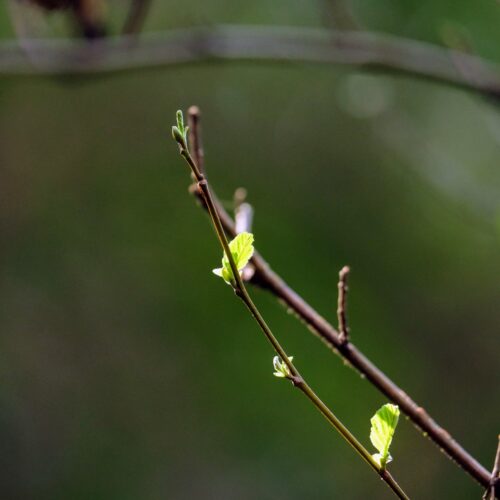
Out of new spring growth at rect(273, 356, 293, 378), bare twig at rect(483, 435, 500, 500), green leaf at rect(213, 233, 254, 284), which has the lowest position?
bare twig at rect(483, 435, 500, 500)

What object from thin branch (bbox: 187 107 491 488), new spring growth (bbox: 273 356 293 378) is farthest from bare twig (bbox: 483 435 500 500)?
new spring growth (bbox: 273 356 293 378)

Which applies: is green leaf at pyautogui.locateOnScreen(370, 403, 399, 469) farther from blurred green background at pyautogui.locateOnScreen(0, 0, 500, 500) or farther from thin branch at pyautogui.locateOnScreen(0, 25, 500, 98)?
blurred green background at pyautogui.locateOnScreen(0, 0, 500, 500)

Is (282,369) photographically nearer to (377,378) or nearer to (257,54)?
(377,378)

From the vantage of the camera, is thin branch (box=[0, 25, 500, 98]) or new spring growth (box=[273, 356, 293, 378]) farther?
thin branch (box=[0, 25, 500, 98])

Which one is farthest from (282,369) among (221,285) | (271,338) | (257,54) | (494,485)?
(221,285)

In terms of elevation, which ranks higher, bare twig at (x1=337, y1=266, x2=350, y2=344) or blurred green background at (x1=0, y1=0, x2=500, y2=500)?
blurred green background at (x1=0, y1=0, x2=500, y2=500)

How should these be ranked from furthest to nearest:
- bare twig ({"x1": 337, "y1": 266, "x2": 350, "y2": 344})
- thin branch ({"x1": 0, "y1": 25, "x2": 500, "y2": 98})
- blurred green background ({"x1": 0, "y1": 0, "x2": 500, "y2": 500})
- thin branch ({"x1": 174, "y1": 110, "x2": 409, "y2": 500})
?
blurred green background ({"x1": 0, "y1": 0, "x2": 500, "y2": 500}) → thin branch ({"x1": 0, "y1": 25, "x2": 500, "y2": 98}) → bare twig ({"x1": 337, "y1": 266, "x2": 350, "y2": 344}) → thin branch ({"x1": 174, "y1": 110, "x2": 409, "y2": 500})
